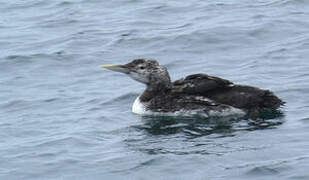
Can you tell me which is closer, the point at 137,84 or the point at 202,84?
the point at 202,84

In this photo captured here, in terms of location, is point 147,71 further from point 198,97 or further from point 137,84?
point 137,84

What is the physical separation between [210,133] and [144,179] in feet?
7.21

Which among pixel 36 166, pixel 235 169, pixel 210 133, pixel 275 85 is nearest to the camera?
pixel 235 169

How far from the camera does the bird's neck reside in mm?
15078

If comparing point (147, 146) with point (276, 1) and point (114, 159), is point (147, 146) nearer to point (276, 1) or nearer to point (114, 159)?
point (114, 159)

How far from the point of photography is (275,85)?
15.9m

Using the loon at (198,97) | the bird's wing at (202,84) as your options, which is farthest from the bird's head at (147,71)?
the bird's wing at (202,84)

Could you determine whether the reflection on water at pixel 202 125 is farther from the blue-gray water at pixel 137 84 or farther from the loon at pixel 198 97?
the loon at pixel 198 97

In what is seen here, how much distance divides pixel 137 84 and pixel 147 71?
190cm

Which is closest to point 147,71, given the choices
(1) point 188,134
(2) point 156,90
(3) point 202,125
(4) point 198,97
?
(2) point 156,90

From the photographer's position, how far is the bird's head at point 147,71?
49.5 ft

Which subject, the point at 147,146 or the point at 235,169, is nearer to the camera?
the point at 235,169

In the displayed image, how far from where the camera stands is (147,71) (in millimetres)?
15227

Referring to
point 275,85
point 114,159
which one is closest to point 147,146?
point 114,159
